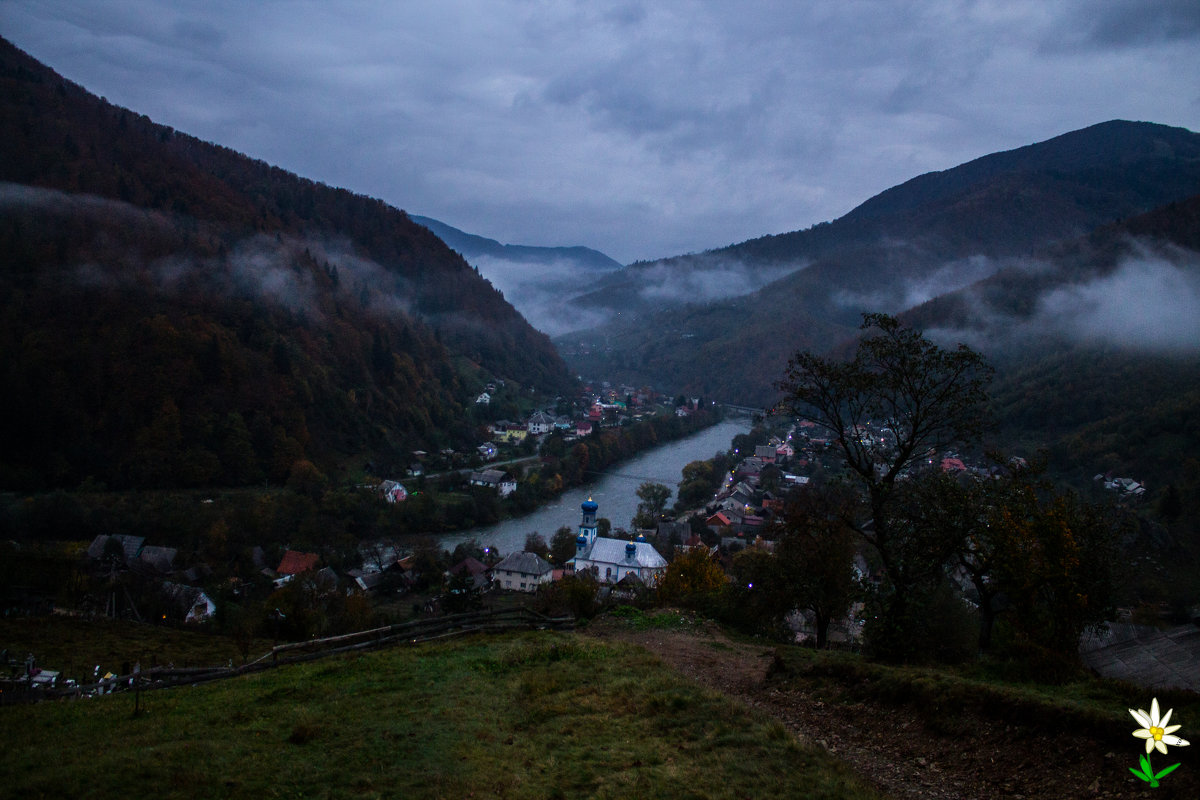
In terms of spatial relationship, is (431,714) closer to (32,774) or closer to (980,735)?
(32,774)

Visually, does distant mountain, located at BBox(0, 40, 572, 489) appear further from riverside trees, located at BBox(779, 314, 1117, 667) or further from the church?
riverside trees, located at BBox(779, 314, 1117, 667)

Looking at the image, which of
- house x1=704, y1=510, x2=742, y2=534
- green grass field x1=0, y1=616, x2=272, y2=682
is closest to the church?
house x1=704, y1=510, x2=742, y2=534

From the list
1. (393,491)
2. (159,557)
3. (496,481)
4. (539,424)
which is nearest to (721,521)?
(496,481)

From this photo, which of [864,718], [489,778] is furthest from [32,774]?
[864,718]

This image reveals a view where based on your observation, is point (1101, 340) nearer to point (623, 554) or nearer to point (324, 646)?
point (623, 554)

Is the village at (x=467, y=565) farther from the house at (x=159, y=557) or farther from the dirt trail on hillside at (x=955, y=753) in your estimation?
the dirt trail on hillside at (x=955, y=753)

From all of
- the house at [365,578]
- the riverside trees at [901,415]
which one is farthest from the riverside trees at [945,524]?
the house at [365,578]
